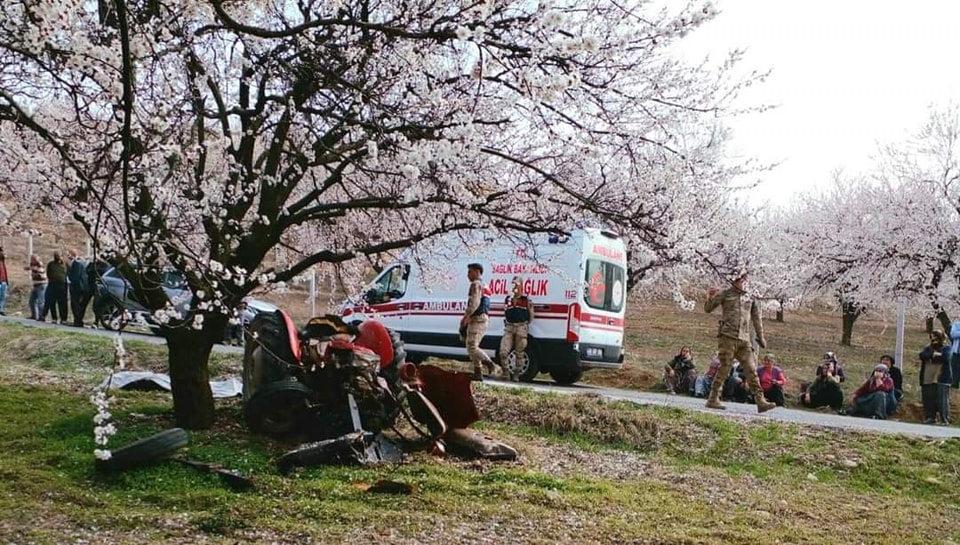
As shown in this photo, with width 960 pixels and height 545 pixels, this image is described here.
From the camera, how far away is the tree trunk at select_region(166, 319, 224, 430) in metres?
8.90

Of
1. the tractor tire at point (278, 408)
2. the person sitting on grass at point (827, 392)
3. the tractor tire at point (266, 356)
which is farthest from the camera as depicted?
the person sitting on grass at point (827, 392)

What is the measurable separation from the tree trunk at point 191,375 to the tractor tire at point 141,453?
61.6 inches

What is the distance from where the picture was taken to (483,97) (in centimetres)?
754

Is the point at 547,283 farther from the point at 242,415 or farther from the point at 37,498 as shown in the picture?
the point at 37,498

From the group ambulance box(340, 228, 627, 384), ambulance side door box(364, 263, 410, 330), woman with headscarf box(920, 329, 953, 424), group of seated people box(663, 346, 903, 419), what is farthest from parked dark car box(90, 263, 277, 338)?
woman with headscarf box(920, 329, 953, 424)

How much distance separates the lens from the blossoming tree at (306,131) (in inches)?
233

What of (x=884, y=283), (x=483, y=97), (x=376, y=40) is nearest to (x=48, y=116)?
(x=376, y=40)

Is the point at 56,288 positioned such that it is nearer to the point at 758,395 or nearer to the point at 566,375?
the point at 566,375

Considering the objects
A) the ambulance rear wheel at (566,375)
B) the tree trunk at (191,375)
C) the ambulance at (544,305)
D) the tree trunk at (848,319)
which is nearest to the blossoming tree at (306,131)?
the tree trunk at (191,375)

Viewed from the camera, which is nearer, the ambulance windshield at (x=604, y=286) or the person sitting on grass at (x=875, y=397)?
the person sitting on grass at (x=875, y=397)

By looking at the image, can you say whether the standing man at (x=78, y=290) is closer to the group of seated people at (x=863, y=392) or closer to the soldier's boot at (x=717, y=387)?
the soldier's boot at (x=717, y=387)

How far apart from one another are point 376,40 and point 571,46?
2.72 m

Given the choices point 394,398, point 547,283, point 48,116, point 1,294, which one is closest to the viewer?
point 48,116

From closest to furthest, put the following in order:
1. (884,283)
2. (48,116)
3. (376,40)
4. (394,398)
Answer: (376,40) < (48,116) < (394,398) < (884,283)
